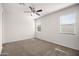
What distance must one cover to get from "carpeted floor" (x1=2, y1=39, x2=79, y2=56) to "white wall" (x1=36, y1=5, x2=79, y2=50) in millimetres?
104

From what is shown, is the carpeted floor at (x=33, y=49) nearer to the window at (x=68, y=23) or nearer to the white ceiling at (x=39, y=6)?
the window at (x=68, y=23)

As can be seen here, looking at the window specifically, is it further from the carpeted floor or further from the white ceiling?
the carpeted floor

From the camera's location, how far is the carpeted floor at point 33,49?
6.12 feet

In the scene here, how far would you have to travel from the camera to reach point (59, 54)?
1889 millimetres

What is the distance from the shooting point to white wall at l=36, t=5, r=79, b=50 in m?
1.87

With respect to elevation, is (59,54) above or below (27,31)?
below

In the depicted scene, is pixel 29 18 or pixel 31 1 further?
pixel 29 18

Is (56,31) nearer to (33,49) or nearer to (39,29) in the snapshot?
(39,29)

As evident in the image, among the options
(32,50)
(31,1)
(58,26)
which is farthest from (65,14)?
(32,50)

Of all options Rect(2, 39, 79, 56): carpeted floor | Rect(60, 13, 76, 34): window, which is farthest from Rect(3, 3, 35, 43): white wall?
Rect(60, 13, 76, 34): window

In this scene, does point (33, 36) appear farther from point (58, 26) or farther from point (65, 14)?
point (65, 14)

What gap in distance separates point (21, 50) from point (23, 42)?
162 mm

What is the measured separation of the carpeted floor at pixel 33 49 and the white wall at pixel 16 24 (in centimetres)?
11

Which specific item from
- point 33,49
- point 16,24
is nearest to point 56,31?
point 33,49
